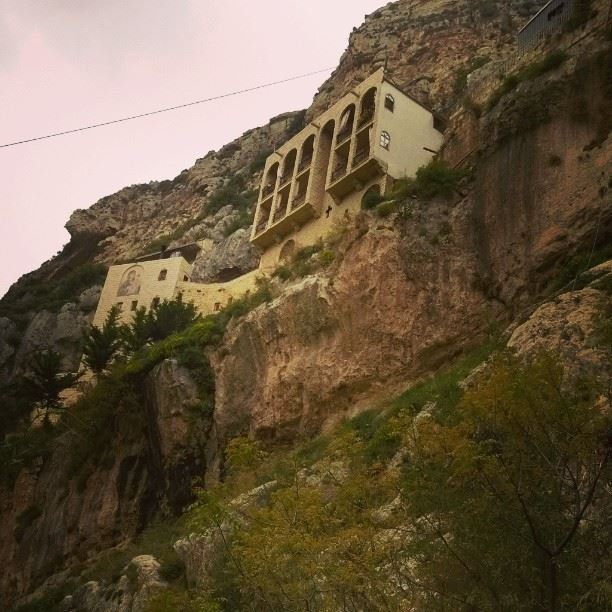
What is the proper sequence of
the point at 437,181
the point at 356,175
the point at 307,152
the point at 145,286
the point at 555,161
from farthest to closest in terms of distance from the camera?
the point at 145,286 → the point at 307,152 → the point at 356,175 → the point at 437,181 → the point at 555,161

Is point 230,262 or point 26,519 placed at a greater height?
point 230,262

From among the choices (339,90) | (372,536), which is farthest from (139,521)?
(339,90)

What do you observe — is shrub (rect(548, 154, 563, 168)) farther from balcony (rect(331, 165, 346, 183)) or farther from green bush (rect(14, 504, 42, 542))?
green bush (rect(14, 504, 42, 542))

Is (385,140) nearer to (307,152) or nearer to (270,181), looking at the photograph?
(307,152)

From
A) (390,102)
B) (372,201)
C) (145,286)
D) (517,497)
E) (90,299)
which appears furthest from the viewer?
(90,299)

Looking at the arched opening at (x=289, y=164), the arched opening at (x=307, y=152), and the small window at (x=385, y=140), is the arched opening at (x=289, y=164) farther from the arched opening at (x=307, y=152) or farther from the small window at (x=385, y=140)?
the small window at (x=385, y=140)

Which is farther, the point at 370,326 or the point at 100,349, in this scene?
the point at 100,349

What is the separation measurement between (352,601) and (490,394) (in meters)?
2.90

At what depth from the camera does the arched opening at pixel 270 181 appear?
37.5 metres

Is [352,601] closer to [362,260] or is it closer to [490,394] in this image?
[490,394]

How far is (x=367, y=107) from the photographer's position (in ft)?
107

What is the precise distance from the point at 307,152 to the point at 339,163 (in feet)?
13.6

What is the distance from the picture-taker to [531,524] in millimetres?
7227

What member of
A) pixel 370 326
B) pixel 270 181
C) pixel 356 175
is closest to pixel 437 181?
pixel 370 326
